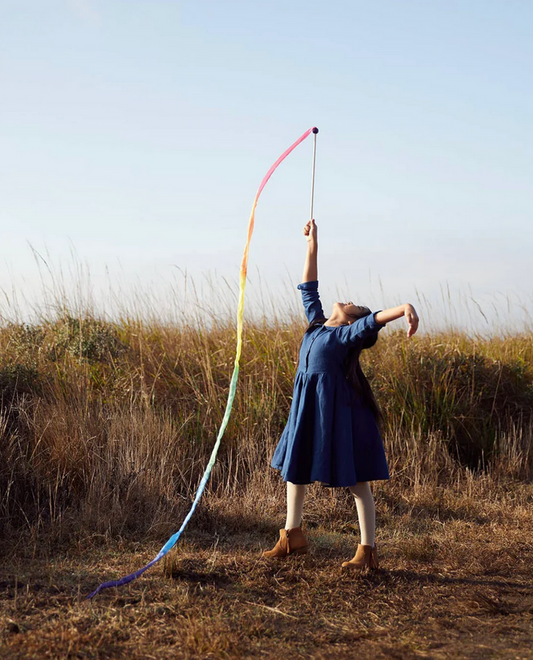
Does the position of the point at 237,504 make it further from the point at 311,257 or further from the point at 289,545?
the point at 311,257

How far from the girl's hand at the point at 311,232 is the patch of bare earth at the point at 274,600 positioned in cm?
198

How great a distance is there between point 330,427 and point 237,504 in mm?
1783

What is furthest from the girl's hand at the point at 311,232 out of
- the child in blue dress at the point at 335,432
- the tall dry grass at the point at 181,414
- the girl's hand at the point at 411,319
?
the tall dry grass at the point at 181,414

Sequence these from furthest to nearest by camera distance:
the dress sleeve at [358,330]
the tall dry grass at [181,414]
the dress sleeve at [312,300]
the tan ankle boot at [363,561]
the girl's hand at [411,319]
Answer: the tall dry grass at [181,414]
the dress sleeve at [312,300]
the tan ankle boot at [363,561]
the dress sleeve at [358,330]
the girl's hand at [411,319]

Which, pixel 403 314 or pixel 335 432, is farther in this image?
pixel 335 432

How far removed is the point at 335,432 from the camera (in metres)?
4.02

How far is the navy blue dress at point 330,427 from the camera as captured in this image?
3.96m

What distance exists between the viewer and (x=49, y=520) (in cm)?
508

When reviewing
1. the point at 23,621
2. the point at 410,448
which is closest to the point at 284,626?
the point at 23,621

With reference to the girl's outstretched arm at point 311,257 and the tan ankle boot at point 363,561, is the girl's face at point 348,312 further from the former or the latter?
the tan ankle boot at point 363,561

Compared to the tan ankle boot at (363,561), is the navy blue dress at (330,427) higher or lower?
higher

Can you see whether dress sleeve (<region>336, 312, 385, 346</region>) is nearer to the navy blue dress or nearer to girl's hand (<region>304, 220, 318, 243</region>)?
the navy blue dress

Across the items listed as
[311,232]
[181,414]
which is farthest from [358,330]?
[181,414]

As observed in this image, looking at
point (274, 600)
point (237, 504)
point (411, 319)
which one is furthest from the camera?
point (237, 504)
